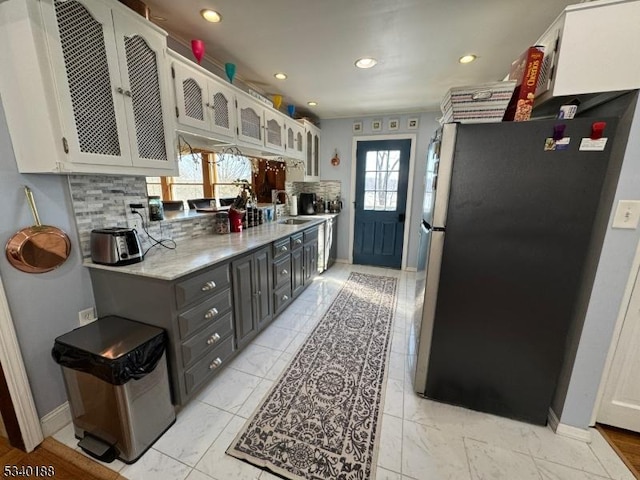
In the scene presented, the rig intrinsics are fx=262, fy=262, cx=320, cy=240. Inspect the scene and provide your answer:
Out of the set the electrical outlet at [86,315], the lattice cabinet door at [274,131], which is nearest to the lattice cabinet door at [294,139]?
the lattice cabinet door at [274,131]

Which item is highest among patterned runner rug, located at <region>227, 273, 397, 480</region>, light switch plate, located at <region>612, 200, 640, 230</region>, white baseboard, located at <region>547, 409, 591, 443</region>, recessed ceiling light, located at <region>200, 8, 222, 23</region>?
recessed ceiling light, located at <region>200, 8, 222, 23</region>

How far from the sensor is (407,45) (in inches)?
79.0

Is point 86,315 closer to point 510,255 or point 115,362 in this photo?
point 115,362

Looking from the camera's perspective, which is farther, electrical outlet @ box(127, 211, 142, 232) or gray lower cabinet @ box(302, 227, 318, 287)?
gray lower cabinet @ box(302, 227, 318, 287)

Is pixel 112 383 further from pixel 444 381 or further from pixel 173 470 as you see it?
pixel 444 381

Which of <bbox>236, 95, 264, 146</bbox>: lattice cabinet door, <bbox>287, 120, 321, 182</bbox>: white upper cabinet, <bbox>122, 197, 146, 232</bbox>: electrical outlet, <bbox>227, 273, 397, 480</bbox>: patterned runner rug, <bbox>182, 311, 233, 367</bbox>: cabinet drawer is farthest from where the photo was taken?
<bbox>287, 120, 321, 182</bbox>: white upper cabinet

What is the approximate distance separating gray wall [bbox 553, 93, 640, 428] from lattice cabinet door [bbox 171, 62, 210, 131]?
7.85ft

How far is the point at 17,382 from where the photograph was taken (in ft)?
4.29

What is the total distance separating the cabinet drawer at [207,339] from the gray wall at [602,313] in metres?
2.07

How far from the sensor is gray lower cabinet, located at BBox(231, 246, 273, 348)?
76.5 inches

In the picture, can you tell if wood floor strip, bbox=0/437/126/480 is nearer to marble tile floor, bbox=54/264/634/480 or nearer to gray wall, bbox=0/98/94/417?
marble tile floor, bbox=54/264/634/480

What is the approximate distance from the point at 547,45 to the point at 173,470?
289cm

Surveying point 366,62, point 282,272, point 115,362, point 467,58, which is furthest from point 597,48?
point 115,362

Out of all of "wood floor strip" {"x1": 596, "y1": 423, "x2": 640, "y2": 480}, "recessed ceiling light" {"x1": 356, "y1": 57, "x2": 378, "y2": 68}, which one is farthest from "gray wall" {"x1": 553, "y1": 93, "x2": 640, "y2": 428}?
"recessed ceiling light" {"x1": 356, "y1": 57, "x2": 378, "y2": 68}
